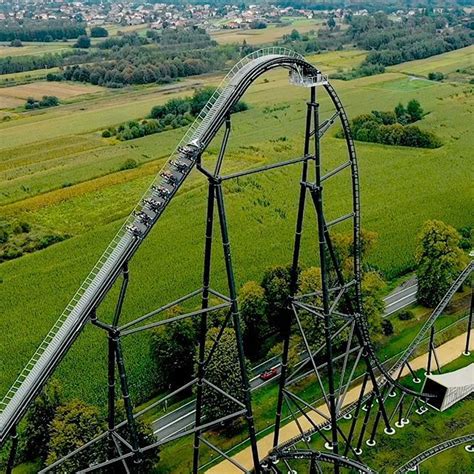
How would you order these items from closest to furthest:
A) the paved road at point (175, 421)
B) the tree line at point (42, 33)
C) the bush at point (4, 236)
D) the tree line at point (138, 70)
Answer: the paved road at point (175, 421) < the bush at point (4, 236) < the tree line at point (138, 70) < the tree line at point (42, 33)

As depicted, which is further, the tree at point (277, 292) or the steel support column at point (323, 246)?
the tree at point (277, 292)

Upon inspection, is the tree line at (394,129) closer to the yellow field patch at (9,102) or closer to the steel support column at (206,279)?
the yellow field patch at (9,102)

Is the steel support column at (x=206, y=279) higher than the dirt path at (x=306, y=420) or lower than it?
higher

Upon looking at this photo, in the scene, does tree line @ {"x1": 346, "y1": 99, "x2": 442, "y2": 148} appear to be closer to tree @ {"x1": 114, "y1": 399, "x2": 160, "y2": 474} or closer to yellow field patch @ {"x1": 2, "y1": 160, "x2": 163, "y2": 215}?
yellow field patch @ {"x1": 2, "y1": 160, "x2": 163, "y2": 215}

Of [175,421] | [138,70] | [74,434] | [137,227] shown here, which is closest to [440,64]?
[138,70]

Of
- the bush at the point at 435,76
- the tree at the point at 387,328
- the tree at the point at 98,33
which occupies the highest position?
the tree at the point at 98,33

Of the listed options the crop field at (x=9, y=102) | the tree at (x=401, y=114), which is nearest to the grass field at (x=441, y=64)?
the tree at (x=401, y=114)

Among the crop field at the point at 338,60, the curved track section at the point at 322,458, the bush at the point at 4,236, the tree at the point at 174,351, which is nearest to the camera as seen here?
the curved track section at the point at 322,458

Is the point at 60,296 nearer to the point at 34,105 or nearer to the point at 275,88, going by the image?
the point at 34,105
